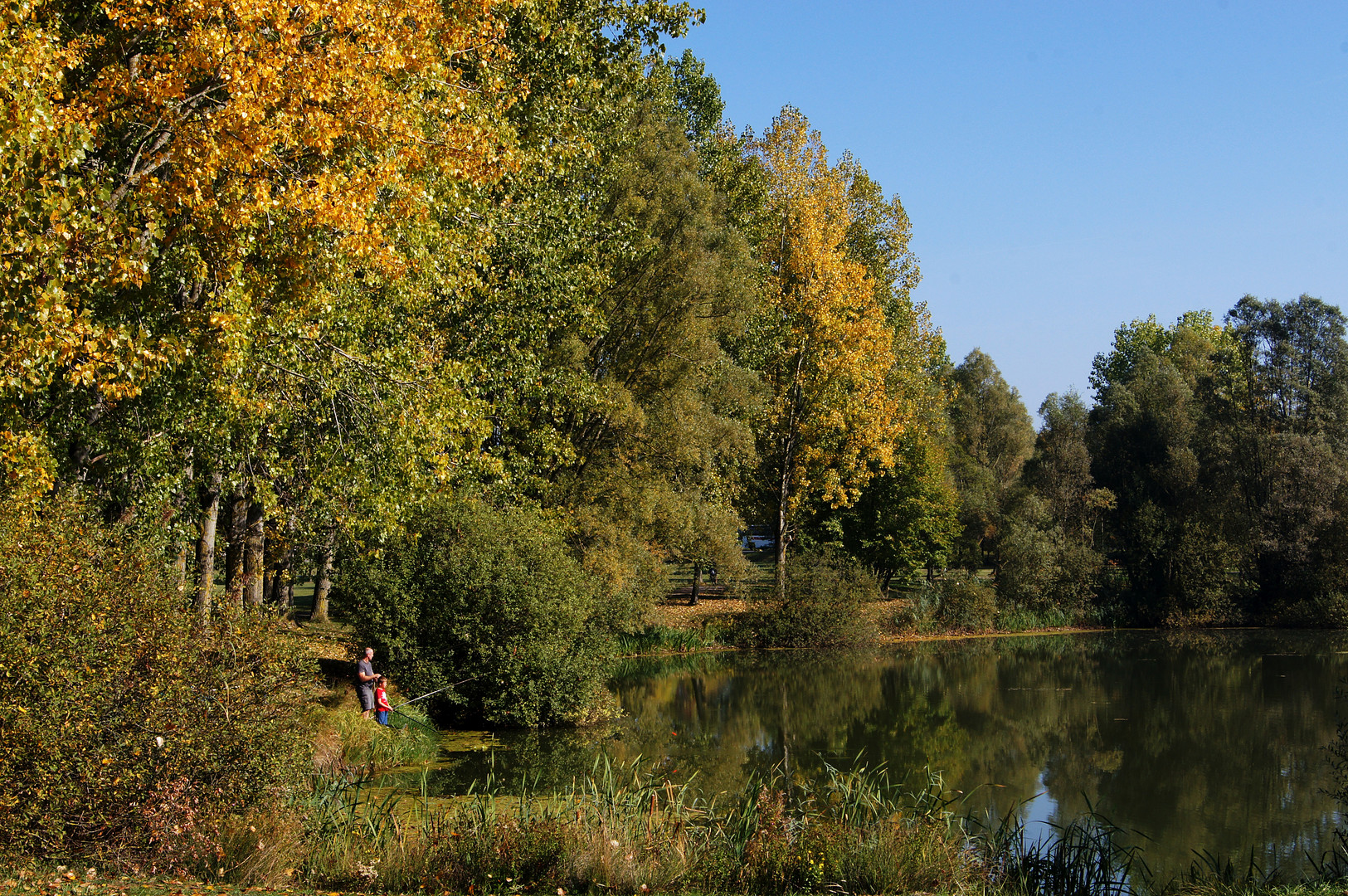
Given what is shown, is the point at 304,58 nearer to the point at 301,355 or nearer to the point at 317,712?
the point at 301,355

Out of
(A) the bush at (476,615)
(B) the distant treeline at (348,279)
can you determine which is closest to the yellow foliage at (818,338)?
(B) the distant treeline at (348,279)

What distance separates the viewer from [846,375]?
113 feet

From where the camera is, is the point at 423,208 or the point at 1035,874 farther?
the point at 423,208

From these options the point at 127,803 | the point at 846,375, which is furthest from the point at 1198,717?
the point at 127,803

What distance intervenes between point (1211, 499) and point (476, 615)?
101 ft

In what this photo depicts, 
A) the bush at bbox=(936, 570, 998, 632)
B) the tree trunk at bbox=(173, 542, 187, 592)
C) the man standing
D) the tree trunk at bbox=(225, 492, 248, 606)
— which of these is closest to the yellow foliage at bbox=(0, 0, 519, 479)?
the tree trunk at bbox=(173, 542, 187, 592)

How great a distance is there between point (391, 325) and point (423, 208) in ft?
10.2

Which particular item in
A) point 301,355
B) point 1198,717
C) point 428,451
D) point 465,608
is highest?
point 301,355

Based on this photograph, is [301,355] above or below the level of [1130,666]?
above

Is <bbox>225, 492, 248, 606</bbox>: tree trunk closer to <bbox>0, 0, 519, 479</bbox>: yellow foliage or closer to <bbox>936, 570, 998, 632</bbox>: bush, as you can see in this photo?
<bbox>0, 0, 519, 479</bbox>: yellow foliage

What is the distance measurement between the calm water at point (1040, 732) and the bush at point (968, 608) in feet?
13.4

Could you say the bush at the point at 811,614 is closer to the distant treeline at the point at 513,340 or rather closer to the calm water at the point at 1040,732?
the distant treeline at the point at 513,340

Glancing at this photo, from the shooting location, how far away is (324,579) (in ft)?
86.2

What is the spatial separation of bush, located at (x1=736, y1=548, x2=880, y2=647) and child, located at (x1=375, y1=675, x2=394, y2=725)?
17.8 m
